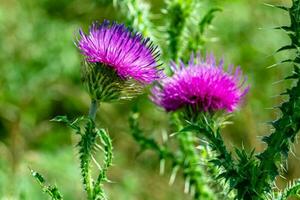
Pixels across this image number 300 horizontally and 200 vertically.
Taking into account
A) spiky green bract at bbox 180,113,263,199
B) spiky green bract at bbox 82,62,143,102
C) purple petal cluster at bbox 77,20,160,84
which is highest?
purple petal cluster at bbox 77,20,160,84

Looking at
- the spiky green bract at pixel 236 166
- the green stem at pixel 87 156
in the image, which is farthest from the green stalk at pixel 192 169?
Result: the green stem at pixel 87 156

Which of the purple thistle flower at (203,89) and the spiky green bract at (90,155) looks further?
the purple thistle flower at (203,89)

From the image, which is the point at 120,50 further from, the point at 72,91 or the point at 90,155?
the point at 72,91

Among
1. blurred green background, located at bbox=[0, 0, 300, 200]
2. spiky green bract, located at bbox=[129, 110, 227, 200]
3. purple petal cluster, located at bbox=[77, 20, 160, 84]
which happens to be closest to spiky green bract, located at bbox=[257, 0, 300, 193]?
purple petal cluster, located at bbox=[77, 20, 160, 84]

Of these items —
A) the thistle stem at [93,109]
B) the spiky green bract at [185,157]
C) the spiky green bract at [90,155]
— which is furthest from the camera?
the spiky green bract at [185,157]

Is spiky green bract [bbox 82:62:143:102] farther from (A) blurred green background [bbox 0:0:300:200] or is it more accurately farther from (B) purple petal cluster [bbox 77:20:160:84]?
(A) blurred green background [bbox 0:0:300:200]

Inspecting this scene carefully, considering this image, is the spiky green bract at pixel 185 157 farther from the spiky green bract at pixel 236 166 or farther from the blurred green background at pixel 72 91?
the blurred green background at pixel 72 91

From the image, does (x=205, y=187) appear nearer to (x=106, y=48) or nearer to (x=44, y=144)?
(x=106, y=48)
